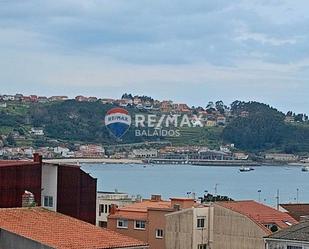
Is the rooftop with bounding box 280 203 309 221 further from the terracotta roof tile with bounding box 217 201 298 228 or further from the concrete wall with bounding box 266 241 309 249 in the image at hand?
the concrete wall with bounding box 266 241 309 249

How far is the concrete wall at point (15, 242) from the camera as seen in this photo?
1675cm

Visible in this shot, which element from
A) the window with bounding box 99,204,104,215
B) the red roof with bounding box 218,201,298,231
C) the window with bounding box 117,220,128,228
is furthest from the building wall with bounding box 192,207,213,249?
the window with bounding box 99,204,104,215

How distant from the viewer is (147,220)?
36.0 metres

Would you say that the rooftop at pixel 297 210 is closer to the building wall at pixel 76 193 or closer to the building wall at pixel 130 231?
the building wall at pixel 130 231

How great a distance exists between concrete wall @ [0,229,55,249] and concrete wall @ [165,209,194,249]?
16099 mm

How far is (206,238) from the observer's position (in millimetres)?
33000

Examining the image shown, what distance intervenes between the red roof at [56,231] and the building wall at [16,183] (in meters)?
6.57

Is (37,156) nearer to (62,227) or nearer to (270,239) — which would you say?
(270,239)

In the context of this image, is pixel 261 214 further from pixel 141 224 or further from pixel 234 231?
pixel 141 224

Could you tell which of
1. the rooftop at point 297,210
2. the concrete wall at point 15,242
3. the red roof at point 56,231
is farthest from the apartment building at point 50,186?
the rooftop at point 297,210

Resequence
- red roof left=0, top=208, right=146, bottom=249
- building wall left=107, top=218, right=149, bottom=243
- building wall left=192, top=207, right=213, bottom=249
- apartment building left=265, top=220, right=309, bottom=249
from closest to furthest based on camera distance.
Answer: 1. red roof left=0, top=208, right=146, bottom=249
2. apartment building left=265, top=220, right=309, bottom=249
3. building wall left=192, top=207, right=213, bottom=249
4. building wall left=107, top=218, right=149, bottom=243

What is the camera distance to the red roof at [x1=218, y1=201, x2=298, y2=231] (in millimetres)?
31516

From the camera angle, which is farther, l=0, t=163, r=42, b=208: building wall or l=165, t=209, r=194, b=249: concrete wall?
l=165, t=209, r=194, b=249: concrete wall

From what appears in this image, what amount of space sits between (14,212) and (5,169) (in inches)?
291
